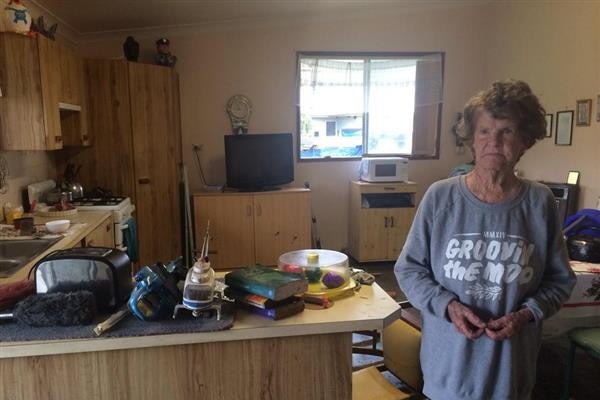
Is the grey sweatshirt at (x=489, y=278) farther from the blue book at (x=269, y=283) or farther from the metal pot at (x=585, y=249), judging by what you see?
the metal pot at (x=585, y=249)

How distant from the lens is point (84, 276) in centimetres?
121

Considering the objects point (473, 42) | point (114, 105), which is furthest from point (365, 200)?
point (114, 105)

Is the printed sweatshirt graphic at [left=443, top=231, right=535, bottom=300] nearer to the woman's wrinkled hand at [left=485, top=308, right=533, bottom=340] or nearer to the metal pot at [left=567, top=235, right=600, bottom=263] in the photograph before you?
the woman's wrinkled hand at [left=485, top=308, right=533, bottom=340]

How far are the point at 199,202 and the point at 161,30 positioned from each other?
70.3 inches

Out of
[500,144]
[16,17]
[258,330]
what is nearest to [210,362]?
[258,330]

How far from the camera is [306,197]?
4426 mm

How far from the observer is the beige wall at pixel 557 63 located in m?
3.54

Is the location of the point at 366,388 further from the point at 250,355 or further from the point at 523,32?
the point at 523,32

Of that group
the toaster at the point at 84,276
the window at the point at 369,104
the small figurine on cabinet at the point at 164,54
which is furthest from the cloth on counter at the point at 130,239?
the toaster at the point at 84,276

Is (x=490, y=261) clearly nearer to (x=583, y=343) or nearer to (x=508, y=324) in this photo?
(x=508, y=324)

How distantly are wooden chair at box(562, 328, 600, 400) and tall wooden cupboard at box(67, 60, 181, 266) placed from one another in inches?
130

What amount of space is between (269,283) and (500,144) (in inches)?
29.4

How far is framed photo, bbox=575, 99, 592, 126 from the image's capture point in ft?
11.7

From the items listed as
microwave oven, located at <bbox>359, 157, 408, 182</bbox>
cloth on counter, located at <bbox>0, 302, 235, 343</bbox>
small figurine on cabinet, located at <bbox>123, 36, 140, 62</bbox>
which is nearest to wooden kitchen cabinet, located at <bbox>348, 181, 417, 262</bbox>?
microwave oven, located at <bbox>359, 157, 408, 182</bbox>
